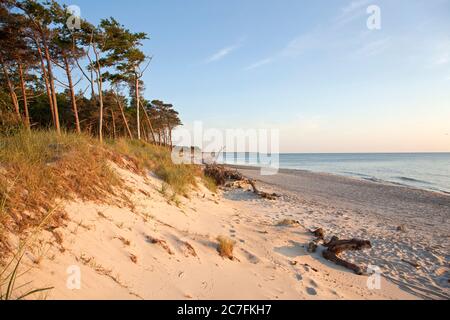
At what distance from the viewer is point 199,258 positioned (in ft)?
12.8

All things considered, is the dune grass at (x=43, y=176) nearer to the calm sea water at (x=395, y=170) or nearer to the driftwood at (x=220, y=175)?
the driftwood at (x=220, y=175)

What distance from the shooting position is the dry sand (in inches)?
106

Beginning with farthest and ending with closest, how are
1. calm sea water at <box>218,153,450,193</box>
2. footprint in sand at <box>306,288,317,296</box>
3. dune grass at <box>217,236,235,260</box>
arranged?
calm sea water at <box>218,153,450,193</box> → dune grass at <box>217,236,235,260</box> → footprint in sand at <box>306,288,317,296</box>

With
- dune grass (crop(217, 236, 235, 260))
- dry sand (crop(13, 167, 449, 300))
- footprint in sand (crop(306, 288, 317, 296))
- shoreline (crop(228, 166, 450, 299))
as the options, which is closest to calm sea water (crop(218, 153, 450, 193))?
Answer: shoreline (crop(228, 166, 450, 299))

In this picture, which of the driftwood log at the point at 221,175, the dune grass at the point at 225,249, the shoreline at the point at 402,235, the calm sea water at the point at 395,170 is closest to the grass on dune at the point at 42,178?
the dune grass at the point at 225,249

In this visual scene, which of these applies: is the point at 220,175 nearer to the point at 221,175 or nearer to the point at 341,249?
the point at 221,175

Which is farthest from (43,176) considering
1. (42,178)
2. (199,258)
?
(199,258)

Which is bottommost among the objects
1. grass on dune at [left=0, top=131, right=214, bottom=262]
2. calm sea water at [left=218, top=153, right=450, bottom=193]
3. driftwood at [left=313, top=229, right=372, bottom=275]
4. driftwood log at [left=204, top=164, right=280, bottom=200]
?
calm sea water at [left=218, top=153, right=450, bottom=193]

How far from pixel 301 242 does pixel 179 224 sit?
2.62 meters

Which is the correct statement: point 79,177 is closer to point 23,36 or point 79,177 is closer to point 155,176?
point 155,176

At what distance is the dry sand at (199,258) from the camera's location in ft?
8.87

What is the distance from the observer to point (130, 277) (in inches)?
113

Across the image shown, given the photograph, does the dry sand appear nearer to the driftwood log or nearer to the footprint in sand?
the footprint in sand
